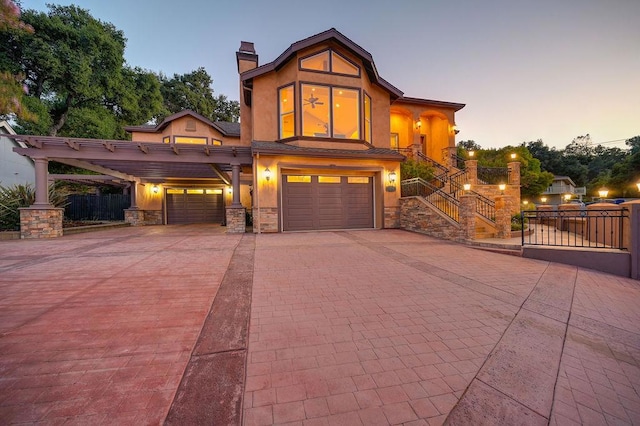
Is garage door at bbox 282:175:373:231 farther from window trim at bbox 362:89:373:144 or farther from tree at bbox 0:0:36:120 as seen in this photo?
tree at bbox 0:0:36:120

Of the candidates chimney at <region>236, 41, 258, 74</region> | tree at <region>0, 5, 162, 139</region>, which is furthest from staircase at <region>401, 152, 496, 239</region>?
tree at <region>0, 5, 162, 139</region>

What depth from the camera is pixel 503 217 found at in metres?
8.68

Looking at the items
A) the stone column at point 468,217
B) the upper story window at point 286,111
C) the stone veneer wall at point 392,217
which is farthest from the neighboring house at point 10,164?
the stone column at point 468,217

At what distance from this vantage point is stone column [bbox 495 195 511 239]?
8578 mm

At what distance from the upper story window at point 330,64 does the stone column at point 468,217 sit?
828 cm

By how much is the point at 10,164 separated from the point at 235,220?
1828 centimetres

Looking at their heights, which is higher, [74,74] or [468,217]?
[74,74]

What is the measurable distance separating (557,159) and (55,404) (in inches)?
2560

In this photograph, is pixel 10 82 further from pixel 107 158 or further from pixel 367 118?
pixel 367 118

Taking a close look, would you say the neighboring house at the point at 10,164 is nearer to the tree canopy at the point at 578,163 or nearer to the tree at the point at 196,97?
the tree at the point at 196,97

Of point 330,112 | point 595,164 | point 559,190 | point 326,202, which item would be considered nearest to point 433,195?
point 326,202

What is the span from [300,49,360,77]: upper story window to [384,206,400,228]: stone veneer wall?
7.03 meters

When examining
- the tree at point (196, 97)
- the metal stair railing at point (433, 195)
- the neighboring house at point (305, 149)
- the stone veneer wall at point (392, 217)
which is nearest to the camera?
the metal stair railing at point (433, 195)

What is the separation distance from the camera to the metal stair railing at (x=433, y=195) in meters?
9.63
